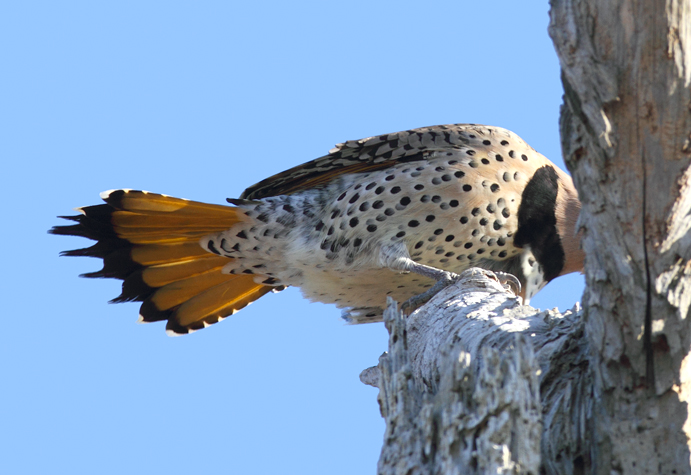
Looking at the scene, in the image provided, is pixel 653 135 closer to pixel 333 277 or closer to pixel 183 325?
pixel 333 277

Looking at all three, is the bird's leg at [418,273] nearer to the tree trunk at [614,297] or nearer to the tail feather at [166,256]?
the tail feather at [166,256]

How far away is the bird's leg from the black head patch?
360 mm

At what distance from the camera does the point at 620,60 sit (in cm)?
197

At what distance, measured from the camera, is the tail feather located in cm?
488

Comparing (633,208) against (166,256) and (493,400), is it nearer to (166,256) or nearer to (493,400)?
(493,400)

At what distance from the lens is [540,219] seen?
4.76 metres

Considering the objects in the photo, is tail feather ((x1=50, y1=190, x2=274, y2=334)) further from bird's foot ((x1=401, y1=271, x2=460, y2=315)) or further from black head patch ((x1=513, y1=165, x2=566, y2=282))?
black head patch ((x1=513, y1=165, x2=566, y2=282))

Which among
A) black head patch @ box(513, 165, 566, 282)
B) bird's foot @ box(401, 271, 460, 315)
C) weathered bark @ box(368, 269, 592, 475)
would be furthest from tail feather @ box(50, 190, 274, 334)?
weathered bark @ box(368, 269, 592, 475)

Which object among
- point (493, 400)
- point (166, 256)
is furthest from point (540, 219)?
point (493, 400)

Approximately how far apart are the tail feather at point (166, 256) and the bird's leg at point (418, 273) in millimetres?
1041

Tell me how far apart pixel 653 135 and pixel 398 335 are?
104 cm

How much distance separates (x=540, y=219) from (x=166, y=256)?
244 cm

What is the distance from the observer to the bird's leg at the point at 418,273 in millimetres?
4125

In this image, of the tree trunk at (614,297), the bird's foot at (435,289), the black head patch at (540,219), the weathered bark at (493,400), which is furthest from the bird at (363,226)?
the tree trunk at (614,297)
